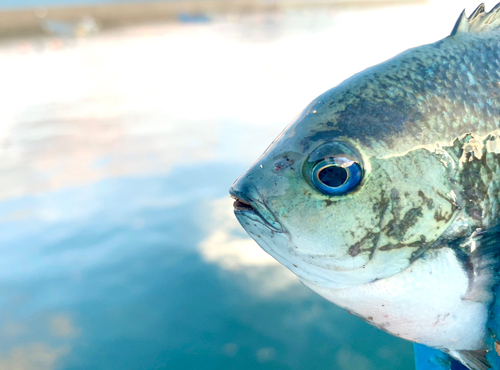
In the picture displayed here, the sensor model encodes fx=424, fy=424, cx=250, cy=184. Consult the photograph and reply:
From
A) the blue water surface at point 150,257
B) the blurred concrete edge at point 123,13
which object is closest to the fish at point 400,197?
the blue water surface at point 150,257

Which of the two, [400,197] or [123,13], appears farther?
[123,13]

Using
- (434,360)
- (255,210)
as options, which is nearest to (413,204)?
(255,210)

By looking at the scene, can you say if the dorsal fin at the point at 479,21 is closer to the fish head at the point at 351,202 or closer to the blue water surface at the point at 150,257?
the fish head at the point at 351,202

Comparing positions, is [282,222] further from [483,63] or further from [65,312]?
[65,312]

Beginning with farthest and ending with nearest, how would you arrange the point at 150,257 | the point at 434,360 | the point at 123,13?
the point at 123,13, the point at 150,257, the point at 434,360

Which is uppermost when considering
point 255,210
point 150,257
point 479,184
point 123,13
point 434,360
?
point 123,13

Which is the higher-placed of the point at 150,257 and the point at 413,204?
the point at 150,257

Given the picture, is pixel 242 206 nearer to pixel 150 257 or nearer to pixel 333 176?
pixel 333 176
